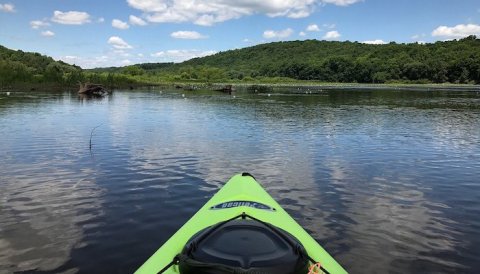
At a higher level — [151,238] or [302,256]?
[302,256]

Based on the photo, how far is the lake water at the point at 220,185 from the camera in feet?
31.1

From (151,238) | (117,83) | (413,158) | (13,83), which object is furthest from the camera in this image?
(117,83)

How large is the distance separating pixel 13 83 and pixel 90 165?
7961 centimetres

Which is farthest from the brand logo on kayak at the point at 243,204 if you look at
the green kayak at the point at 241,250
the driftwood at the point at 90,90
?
the driftwood at the point at 90,90

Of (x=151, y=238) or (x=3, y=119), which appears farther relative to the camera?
(x=3, y=119)

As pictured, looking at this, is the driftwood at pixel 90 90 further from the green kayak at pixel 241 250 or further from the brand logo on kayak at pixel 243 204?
the green kayak at pixel 241 250

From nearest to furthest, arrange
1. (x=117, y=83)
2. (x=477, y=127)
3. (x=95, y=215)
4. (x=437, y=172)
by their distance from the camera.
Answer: (x=95, y=215) → (x=437, y=172) → (x=477, y=127) → (x=117, y=83)

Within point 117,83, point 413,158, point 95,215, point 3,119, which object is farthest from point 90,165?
point 117,83

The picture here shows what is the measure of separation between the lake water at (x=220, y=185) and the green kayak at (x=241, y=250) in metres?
2.20

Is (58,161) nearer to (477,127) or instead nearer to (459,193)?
(459,193)

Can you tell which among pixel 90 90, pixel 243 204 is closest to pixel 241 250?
pixel 243 204

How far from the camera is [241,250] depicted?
5.74 meters

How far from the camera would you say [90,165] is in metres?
18.0

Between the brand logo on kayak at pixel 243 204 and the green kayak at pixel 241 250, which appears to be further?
the brand logo on kayak at pixel 243 204
